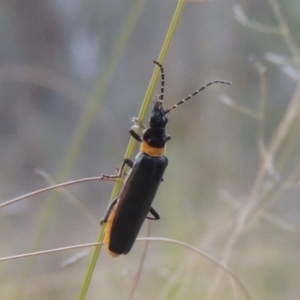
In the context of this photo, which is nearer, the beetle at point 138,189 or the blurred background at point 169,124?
the beetle at point 138,189

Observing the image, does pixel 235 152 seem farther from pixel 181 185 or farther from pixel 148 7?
pixel 148 7

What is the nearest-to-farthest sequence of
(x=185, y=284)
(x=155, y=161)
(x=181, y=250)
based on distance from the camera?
(x=155, y=161) < (x=185, y=284) < (x=181, y=250)

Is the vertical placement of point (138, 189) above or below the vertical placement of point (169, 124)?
above

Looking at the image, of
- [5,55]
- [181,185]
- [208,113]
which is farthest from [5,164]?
[208,113]

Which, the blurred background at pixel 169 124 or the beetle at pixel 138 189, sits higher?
the beetle at pixel 138 189
